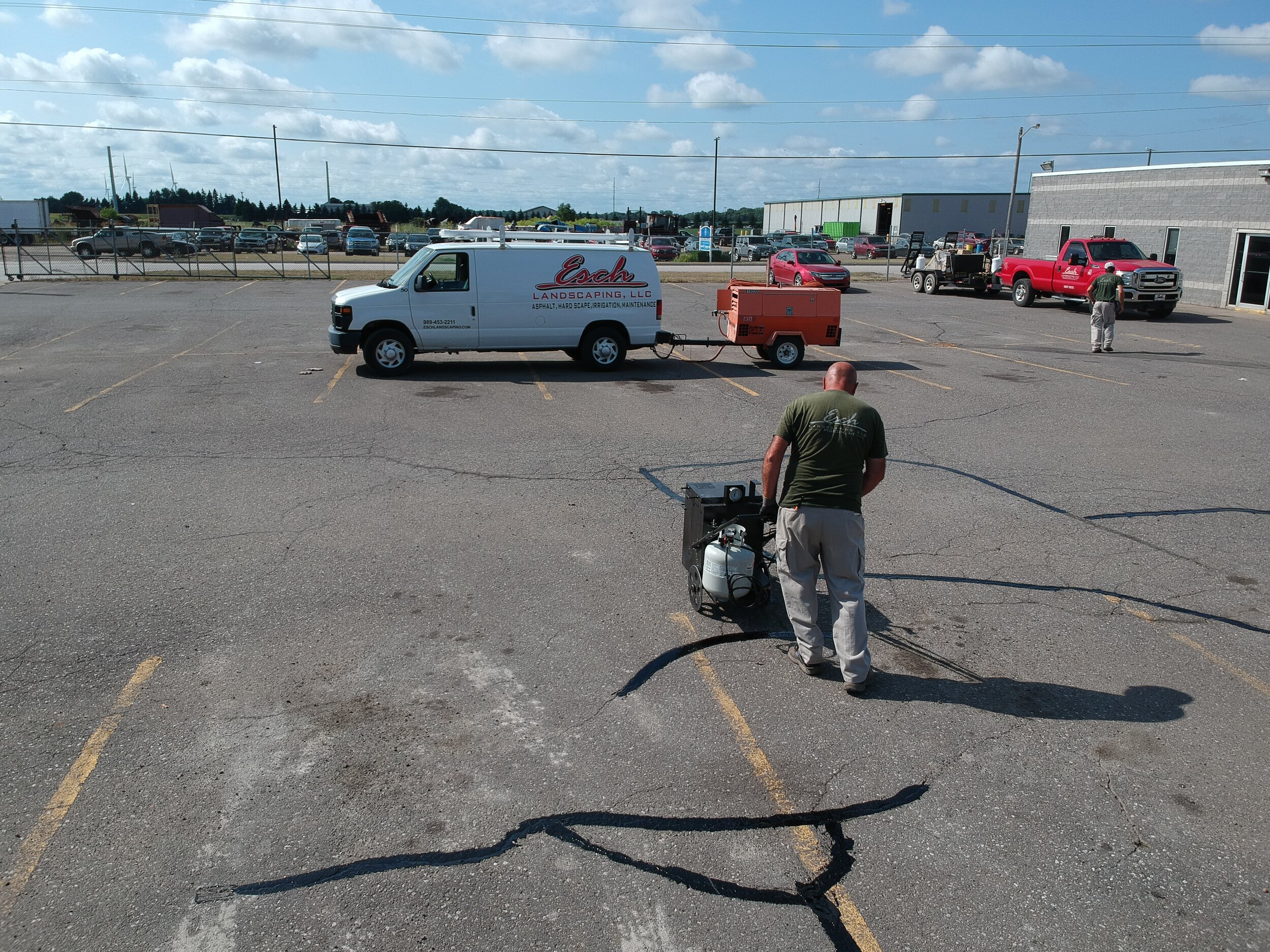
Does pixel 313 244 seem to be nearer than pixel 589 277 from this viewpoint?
No

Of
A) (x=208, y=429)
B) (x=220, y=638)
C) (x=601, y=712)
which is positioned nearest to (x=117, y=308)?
(x=208, y=429)

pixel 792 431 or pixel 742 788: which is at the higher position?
pixel 792 431

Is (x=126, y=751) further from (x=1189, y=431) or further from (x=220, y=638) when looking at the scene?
(x=1189, y=431)

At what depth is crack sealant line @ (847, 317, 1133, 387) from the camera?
16000 millimetres

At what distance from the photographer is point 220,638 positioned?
18.4 ft

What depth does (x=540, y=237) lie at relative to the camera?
607 inches

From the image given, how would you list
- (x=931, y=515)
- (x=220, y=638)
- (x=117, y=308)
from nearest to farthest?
1. (x=220, y=638)
2. (x=931, y=515)
3. (x=117, y=308)

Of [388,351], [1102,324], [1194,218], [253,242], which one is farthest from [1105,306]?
[253,242]

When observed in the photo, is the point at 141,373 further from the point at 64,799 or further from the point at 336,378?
the point at 64,799

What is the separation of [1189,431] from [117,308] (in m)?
25.3

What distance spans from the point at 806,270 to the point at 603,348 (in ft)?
64.7

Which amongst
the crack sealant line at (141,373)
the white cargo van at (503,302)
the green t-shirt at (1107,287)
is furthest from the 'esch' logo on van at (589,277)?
the green t-shirt at (1107,287)

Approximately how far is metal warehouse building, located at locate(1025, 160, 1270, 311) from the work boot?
3056cm

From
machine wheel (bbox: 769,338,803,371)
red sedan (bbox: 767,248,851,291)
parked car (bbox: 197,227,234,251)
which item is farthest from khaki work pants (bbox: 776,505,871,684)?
parked car (bbox: 197,227,234,251)
